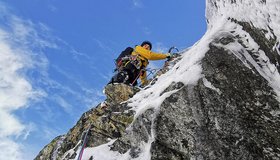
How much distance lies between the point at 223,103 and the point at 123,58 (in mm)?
8614

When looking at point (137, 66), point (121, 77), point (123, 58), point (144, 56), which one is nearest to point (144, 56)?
point (144, 56)

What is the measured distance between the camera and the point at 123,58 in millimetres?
16781

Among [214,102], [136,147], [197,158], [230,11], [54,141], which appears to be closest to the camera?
[197,158]

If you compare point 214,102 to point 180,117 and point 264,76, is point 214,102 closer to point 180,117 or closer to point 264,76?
point 180,117

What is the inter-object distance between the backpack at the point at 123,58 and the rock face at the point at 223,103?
6313 millimetres

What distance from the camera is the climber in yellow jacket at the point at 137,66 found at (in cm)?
1619

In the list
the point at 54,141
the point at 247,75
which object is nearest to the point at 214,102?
the point at 247,75

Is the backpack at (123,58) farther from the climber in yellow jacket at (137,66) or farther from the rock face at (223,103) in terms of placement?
the rock face at (223,103)

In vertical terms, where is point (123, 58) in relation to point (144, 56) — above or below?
above

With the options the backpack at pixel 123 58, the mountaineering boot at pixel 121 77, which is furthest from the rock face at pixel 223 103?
the backpack at pixel 123 58

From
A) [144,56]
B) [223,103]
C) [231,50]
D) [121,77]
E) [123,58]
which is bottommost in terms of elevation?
[223,103]

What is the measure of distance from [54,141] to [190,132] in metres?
9.26

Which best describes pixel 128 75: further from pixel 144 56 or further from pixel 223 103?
pixel 223 103

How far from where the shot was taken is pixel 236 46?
9.91 meters
